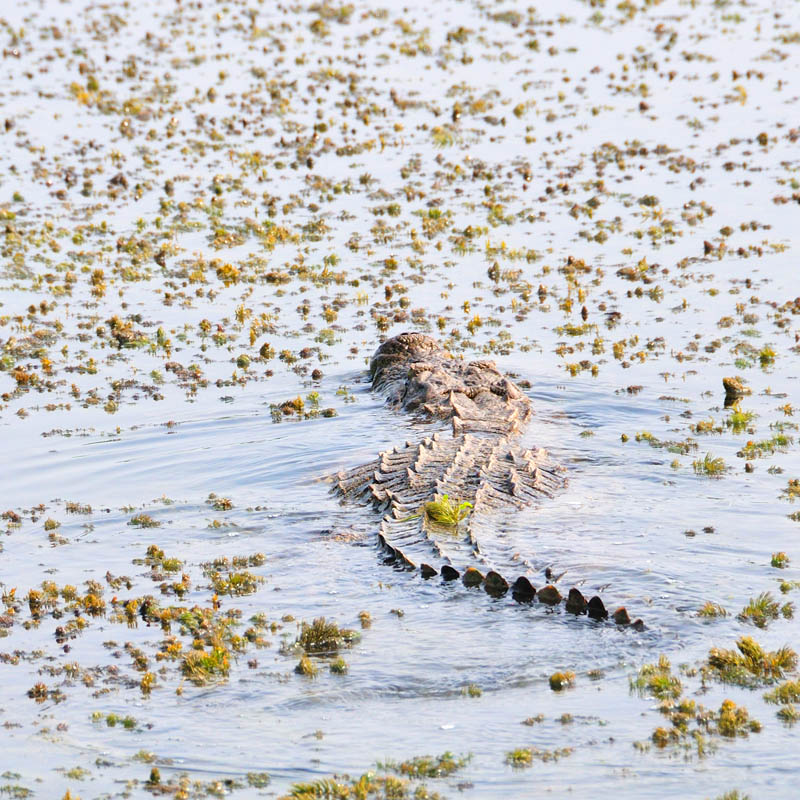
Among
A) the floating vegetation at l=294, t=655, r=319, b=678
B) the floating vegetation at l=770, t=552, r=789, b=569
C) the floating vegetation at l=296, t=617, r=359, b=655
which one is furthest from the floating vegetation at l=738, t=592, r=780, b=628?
the floating vegetation at l=294, t=655, r=319, b=678

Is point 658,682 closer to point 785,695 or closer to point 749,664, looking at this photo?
point 749,664

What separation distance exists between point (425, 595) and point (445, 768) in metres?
2.50

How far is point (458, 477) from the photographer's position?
39.5 feet

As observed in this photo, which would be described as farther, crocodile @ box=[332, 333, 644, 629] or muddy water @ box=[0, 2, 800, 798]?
crocodile @ box=[332, 333, 644, 629]

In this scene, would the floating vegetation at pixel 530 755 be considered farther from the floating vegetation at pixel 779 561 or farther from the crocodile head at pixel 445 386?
the crocodile head at pixel 445 386

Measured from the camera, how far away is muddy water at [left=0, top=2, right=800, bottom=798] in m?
8.12

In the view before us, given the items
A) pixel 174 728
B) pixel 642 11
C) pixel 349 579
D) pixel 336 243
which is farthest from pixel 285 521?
pixel 642 11

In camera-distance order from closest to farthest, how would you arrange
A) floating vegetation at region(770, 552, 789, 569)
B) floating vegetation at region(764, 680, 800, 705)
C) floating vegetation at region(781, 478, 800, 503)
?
floating vegetation at region(764, 680, 800, 705), floating vegetation at region(770, 552, 789, 569), floating vegetation at region(781, 478, 800, 503)

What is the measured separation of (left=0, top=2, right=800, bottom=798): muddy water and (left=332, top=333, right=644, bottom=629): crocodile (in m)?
0.21

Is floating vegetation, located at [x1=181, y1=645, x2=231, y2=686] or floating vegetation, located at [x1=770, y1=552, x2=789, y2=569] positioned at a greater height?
floating vegetation, located at [x1=770, y1=552, x2=789, y2=569]

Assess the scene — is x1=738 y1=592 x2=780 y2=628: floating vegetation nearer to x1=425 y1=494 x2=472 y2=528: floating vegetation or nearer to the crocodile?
the crocodile

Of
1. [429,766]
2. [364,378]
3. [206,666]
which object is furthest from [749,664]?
[364,378]

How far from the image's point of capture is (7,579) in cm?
1084

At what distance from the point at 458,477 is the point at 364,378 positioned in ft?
13.2
